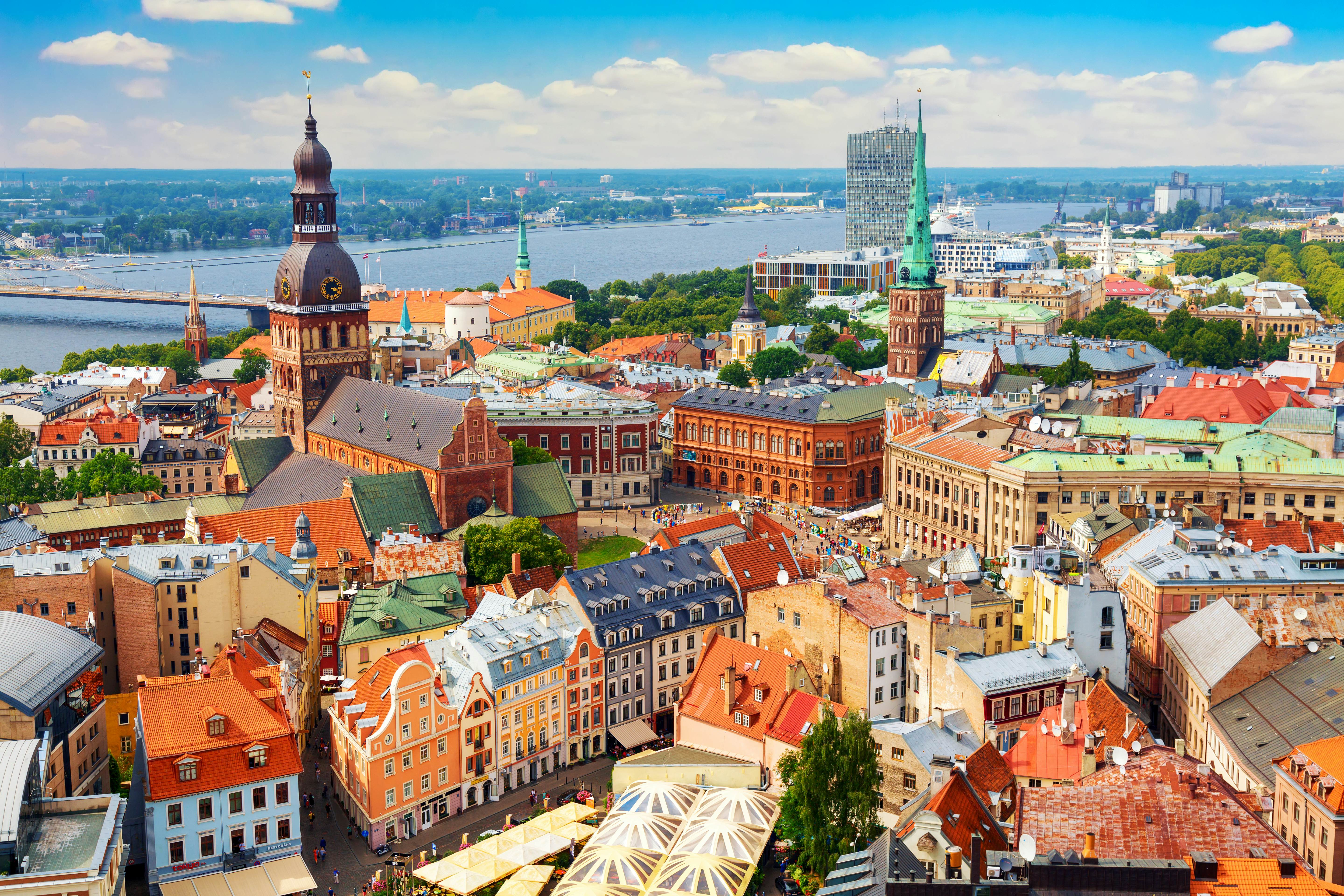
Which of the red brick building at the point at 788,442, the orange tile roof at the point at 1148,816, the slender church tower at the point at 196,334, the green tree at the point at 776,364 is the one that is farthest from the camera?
the slender church tower at the point at 196,334

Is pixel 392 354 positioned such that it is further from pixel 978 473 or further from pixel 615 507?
pixel 978 473

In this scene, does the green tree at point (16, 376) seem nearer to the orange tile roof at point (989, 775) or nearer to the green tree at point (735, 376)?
the green tree at point (735, 376)

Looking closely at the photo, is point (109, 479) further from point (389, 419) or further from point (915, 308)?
point (915, 308)

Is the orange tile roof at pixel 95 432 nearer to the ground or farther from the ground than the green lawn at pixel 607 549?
farther from the ground

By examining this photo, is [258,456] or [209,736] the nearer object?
[209,736]

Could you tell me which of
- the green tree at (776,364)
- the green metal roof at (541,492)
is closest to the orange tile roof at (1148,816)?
the green metal roof at (541,492)

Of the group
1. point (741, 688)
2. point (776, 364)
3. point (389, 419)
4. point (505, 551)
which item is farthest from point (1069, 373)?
point (741, 688)

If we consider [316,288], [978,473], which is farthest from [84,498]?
[978,473]
